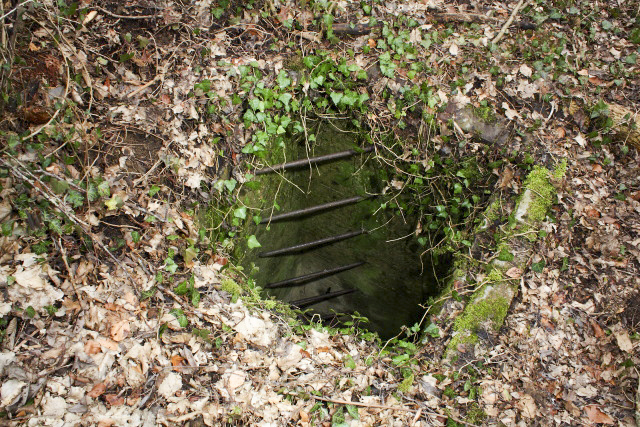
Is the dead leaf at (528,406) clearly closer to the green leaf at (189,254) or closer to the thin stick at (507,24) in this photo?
the green leaf at (189,254)

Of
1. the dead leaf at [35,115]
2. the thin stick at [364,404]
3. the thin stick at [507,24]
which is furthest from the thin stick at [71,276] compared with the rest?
the thin stick at [507,24]

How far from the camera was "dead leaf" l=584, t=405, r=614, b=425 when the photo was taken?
2631 mm

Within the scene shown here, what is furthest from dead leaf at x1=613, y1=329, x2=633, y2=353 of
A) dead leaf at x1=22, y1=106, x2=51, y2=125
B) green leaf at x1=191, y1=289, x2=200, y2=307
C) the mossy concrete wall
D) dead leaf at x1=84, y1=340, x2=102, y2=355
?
dead leaf at x1=22, y1=106, x2=51, y2=125

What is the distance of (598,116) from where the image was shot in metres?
3.49

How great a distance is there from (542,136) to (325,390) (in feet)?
9.10

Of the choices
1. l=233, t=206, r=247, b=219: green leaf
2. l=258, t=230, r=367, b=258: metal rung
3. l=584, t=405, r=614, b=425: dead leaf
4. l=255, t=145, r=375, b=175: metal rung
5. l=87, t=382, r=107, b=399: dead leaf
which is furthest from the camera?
l=258, t=230, r=367, b=258: metal rung

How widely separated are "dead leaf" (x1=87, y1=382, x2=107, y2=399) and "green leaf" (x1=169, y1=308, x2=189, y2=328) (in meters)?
0.51

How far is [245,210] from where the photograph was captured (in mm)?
3148

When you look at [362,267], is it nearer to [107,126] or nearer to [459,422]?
[459,422]

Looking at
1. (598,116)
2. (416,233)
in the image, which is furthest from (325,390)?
A: (598,116)

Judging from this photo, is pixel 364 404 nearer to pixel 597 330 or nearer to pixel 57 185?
pixel 597 330

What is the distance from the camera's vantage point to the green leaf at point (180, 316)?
247cm

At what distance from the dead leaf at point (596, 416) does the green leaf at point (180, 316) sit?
2.73m

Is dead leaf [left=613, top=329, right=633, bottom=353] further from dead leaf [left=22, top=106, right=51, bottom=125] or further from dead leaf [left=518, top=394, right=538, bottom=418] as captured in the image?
dead leaf [left=22, top=106, right=51, bottom=125]
